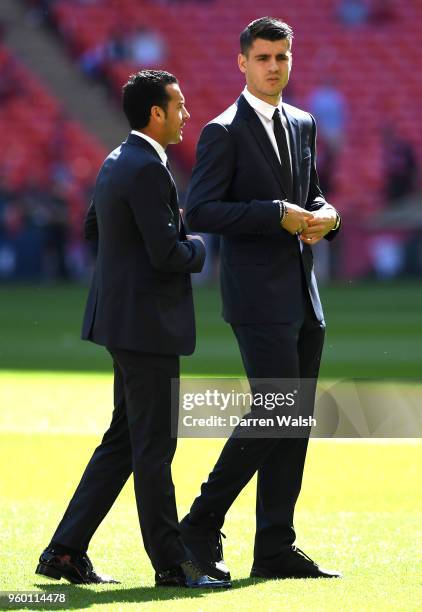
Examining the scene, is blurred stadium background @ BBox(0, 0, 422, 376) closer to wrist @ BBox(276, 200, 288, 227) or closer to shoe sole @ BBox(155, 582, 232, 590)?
wrist @ BBox(276, 200, 288, 227)

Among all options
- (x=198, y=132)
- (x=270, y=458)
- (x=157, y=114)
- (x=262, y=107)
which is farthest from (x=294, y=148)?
(x=198, y=132)

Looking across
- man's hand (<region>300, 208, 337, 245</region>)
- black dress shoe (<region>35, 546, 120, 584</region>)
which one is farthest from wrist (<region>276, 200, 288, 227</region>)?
black dress shoe (<region>35, 546, 120, 584</region>)

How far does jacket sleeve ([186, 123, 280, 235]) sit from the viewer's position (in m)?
4.54

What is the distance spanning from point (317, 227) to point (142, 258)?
2.13ft

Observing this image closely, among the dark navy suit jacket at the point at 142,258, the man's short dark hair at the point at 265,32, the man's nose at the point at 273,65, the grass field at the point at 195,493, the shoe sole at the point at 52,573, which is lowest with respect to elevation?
the grass field at the point at 195,493

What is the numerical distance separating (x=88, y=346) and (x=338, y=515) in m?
9.53

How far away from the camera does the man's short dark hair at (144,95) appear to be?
4312mm

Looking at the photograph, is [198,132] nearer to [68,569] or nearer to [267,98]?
[267,98]

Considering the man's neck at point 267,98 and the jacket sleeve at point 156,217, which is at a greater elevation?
the man's neck at point 267,98

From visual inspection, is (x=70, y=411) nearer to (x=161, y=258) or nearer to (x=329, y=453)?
(x=329, y=453)

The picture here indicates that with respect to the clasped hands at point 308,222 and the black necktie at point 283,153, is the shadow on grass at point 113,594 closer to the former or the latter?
the clasped hands at point 308,222

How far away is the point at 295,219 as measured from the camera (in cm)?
457

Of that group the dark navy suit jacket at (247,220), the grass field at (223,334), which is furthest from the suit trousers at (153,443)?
the grass field at (223,334)

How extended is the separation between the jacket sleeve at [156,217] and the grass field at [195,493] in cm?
99
